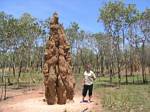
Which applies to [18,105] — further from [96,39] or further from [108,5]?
[96,39]

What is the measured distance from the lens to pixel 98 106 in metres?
20.1

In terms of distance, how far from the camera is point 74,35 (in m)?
66.9

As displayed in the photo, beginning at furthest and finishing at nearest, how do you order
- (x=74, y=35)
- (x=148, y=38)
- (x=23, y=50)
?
(x=74, y=35), (x=23, y=50), (x=148, y=38)

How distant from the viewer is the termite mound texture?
21891 mm

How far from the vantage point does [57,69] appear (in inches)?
885

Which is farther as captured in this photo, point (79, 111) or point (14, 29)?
point (14, 29)

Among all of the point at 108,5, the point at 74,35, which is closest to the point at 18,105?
the point at 108,5

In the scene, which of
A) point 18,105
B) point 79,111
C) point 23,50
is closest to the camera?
point 79,111

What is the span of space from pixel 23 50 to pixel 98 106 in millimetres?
32896

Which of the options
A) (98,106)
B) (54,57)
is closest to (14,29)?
(54,57)

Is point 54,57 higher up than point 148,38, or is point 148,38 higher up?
point 148,38

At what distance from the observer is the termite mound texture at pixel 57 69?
71.8ft

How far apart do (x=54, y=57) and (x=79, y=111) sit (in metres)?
4.97

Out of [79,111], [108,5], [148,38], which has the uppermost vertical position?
[108,5]
